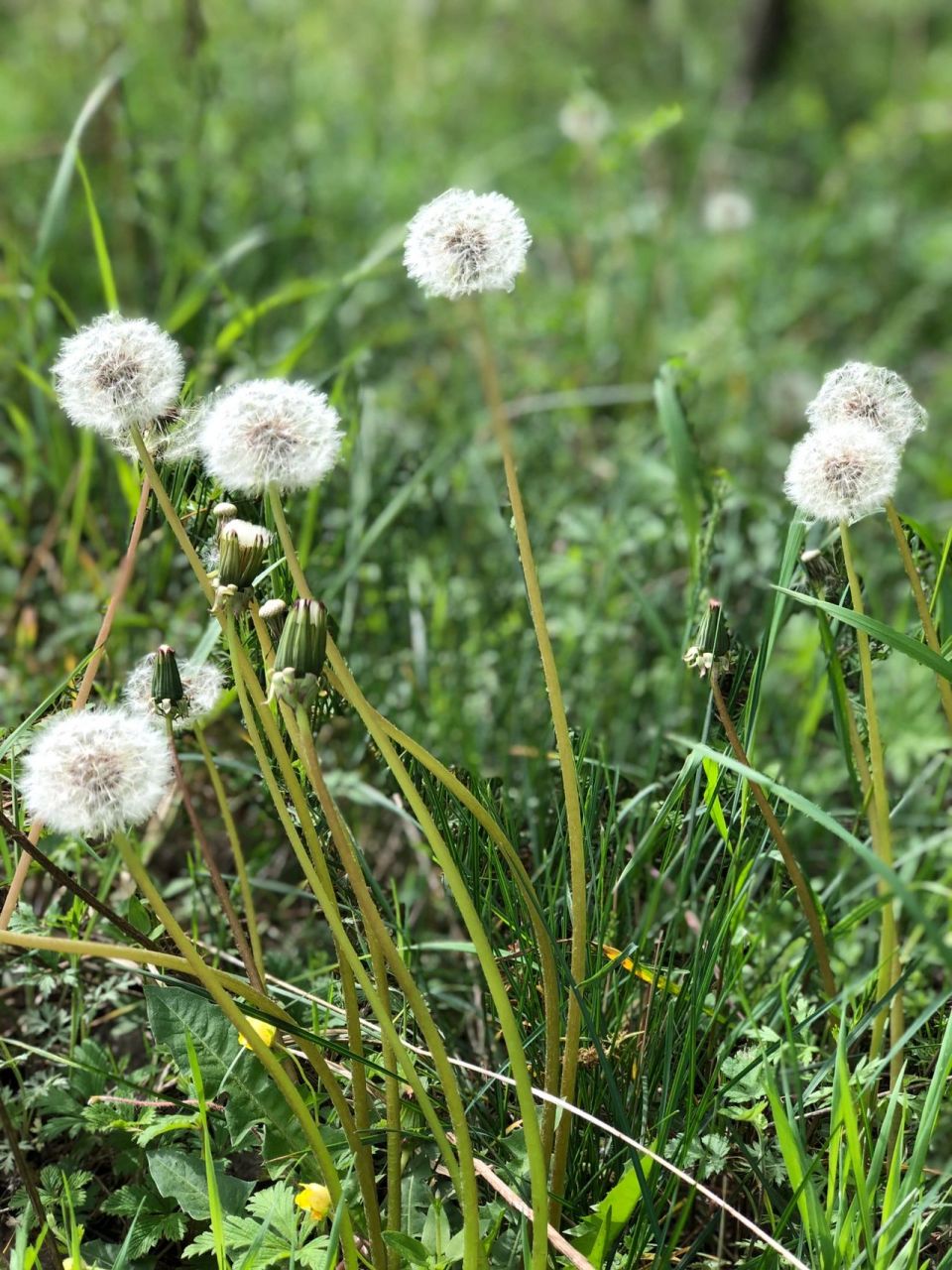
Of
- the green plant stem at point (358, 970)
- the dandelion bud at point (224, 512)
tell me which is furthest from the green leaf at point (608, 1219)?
the dandelion bud at point (224, 512)

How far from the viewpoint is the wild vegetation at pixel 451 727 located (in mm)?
1020

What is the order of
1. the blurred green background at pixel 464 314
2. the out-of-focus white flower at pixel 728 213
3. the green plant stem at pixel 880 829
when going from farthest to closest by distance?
1. the out-of-focus white flower at pixel 728 213
2. the blurred green background at pixel 464 314
3. the green plant stem at pixel 880 829

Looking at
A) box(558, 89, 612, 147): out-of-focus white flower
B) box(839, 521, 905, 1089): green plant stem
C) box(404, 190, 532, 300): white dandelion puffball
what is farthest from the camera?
box(558, 89, 612, 147): out-of-focus white flower

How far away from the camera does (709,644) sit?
1.15 meters

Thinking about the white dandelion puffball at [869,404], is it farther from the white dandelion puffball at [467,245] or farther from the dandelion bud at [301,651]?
the dandelion bud at [301,651]

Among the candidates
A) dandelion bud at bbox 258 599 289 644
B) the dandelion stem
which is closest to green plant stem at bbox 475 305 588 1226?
dandelion bud at bbox 258 599 289 644

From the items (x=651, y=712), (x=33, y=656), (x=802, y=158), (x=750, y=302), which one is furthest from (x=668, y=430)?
(x=802, y=158)

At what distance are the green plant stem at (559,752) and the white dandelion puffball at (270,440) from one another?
146mm

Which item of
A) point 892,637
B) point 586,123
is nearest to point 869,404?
point 892,637

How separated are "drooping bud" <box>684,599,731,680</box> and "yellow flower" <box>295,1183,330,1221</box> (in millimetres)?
583

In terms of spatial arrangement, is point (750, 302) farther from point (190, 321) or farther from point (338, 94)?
point (338, 94)

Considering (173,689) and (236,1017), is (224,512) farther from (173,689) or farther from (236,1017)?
(236,1017)

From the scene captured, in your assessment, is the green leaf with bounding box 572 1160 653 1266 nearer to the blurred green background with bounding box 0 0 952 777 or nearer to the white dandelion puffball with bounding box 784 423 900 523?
the blurred green background with bounding box 0 0 952 777

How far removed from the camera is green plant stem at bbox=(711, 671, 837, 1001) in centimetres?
113
